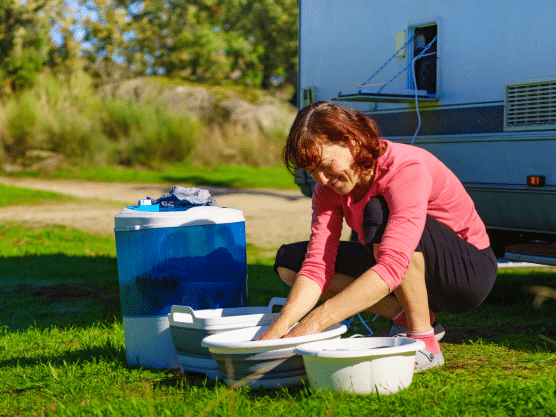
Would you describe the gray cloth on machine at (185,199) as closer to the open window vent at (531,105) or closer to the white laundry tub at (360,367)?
the white laundry tub at (360,367)

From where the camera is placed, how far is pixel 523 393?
7.49 feet

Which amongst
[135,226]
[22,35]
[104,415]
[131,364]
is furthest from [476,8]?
[22,35]

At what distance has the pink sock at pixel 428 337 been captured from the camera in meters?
2.61

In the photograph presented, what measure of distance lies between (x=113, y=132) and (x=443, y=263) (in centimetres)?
1295

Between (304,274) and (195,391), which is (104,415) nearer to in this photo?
(195,391)

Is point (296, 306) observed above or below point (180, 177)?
above

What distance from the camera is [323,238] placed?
2.71 metres

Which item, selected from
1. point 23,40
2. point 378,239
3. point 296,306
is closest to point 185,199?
point 296,306

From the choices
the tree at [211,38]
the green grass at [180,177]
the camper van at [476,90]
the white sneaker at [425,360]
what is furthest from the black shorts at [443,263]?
the tree at [211,38]

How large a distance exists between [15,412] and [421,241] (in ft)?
5.21

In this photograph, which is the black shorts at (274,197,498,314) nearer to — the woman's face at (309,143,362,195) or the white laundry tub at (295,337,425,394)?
the woman's face at (309,143,362,195)

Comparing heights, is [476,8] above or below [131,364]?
above

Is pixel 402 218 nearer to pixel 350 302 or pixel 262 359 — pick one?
pixel 350 302

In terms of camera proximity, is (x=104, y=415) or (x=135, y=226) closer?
(x=104, y=415)
